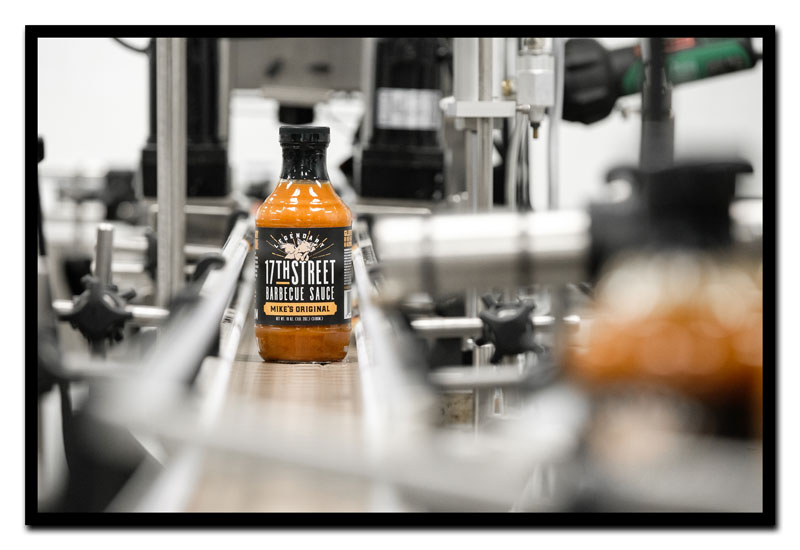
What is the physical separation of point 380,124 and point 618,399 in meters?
0.42

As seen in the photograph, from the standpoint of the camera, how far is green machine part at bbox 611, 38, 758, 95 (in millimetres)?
849

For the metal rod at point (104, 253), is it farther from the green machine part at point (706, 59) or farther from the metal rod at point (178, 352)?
the green machine part at point (706, 59)

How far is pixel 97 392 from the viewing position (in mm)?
847

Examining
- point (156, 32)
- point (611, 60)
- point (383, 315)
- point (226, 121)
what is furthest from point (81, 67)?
point (611, 60)

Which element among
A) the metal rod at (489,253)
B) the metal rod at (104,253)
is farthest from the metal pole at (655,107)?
the metal rod at (104,253)

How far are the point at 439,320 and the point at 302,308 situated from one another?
0.13m

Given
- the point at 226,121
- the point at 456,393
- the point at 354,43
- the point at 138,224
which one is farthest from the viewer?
the point at 138,224

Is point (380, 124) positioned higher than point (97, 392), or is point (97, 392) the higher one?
point (380, 124)

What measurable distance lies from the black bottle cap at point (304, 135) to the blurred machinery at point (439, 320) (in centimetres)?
10

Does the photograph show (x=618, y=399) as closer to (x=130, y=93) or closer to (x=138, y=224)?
(x=130, y=93)

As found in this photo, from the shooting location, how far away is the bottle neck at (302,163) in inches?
32.1

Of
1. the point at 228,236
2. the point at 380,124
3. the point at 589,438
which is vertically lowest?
the point at 589,438

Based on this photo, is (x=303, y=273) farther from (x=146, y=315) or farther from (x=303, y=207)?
(x=146, y=315)

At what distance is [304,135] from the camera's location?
80 cm
